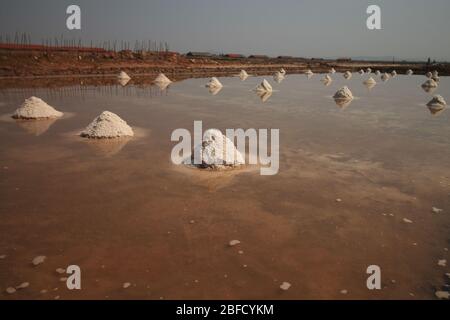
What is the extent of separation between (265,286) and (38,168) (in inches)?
200

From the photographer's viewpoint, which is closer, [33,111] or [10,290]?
[10,290]

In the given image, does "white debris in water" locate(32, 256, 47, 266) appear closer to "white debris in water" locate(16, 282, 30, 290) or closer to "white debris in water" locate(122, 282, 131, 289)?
"white debris in water" locate(16, 282, 30, 290)

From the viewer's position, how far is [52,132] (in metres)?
9.34

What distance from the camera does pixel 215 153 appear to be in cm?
636

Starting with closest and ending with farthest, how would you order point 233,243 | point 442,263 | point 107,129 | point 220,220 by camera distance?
point 442,263
point 233,243
point 220,220
point 107,129

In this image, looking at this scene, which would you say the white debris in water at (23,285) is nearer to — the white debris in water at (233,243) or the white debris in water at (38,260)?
the white debris in water at (38,260)

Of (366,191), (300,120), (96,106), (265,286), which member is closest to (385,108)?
(300,120)

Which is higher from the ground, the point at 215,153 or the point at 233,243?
the point at 215,153

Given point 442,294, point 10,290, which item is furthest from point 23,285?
point 442,294

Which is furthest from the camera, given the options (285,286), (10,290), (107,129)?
(107,129)

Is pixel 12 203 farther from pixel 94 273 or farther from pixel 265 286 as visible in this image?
pixel 265 286

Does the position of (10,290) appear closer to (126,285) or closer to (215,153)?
(126,285)

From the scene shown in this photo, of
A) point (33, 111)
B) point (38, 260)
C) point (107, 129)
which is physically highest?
point (33, 111)

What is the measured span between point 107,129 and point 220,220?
5.45 metres
